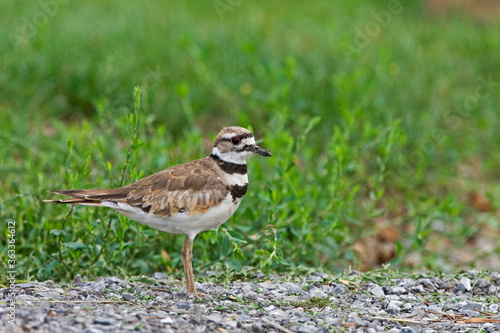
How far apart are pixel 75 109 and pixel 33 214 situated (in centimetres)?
322

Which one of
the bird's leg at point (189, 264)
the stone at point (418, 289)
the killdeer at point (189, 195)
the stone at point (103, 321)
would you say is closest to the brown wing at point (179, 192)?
the killdeer at point (189, 195)

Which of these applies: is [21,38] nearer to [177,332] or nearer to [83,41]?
[83,41]

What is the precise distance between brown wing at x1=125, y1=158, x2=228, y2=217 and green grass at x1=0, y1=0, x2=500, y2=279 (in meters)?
0.43

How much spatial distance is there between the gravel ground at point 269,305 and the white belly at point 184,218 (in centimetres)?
44

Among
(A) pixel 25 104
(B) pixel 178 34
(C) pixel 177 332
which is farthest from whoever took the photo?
(B) pixel 178 34

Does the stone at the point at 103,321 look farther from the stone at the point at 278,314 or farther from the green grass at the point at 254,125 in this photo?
the green grass at the point at 254,125

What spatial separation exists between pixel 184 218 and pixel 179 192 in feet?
0.61

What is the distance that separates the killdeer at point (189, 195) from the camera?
14.7 ft

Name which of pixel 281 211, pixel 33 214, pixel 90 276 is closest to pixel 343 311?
pixel 281 211

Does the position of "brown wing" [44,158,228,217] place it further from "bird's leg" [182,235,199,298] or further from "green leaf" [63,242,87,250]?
"green leaf" [63,242,87,250]

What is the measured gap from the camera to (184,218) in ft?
14.7

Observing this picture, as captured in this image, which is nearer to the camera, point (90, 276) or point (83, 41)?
point (90, 276)

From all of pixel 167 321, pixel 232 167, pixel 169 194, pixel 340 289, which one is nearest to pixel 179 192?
pixel 169 194

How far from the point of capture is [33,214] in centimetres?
555
